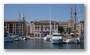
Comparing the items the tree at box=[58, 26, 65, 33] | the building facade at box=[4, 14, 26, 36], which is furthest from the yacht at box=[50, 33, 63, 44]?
the building facade at box=[4, 14, 26, 36]

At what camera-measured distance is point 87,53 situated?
1319 cm

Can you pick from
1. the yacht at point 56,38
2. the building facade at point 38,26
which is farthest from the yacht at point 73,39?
the building facade at point 38,26

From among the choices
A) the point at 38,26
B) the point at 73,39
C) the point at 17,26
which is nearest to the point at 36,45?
the point at 38,26

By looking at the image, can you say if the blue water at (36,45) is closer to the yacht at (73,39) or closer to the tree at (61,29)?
the yacht at (73,39)

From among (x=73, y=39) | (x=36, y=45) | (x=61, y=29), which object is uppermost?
(x=61, y=29)

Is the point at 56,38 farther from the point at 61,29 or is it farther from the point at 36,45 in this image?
the point at 36,45

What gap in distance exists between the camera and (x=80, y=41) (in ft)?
43.4

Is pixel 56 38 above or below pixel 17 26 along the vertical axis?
below

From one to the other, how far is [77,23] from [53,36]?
0.50 metres

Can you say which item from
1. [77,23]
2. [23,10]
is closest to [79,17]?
[77,23]

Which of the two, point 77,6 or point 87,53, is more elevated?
point 77,6

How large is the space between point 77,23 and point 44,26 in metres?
0.61

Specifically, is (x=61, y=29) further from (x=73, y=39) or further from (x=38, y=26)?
(x=38, y=26)

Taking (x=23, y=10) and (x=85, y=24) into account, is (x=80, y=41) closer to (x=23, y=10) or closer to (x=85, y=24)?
(x=85, y=24)
